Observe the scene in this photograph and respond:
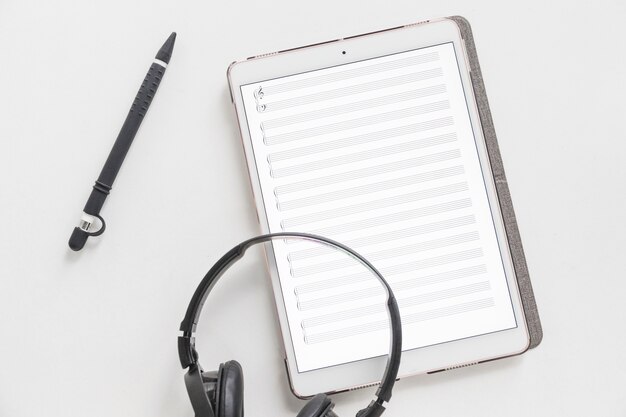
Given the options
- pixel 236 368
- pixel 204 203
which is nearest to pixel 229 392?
pixel 236 368

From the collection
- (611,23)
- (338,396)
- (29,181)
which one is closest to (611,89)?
(611,23)

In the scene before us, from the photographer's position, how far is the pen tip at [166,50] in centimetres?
54

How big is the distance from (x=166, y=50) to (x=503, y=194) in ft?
0.99

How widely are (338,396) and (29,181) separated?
310mm

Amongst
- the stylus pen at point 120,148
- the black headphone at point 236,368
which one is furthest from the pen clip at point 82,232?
the black headphone at point 236,368

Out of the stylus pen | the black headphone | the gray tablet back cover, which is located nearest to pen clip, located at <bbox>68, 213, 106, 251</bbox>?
the stylus pen

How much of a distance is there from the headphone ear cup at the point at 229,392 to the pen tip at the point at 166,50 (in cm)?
25

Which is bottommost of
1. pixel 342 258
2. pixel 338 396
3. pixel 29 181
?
pixel 338 396

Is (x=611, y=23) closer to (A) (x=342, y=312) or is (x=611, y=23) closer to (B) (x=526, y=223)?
(B) (x=526, y=223)

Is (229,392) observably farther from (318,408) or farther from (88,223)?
(88,223)

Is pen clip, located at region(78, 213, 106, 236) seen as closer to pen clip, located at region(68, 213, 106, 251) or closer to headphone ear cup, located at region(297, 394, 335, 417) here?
pen clip, located at region(68, 213, 106, 251)

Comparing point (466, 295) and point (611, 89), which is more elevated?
point (611, 89)

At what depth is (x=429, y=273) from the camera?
531 millimetres

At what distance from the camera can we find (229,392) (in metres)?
0.45
